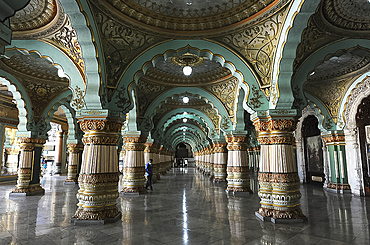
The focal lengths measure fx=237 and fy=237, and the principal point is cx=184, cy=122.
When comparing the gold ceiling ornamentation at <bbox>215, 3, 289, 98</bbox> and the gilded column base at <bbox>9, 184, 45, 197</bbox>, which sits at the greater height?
the gold ceiling ornamentation at <bbox>215, 3, 289, 98</bbox>

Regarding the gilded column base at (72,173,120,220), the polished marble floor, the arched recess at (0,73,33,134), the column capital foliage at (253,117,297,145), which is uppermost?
the arched recess at (0,73,33,134)

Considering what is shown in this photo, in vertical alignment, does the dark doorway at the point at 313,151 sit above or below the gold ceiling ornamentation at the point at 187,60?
below

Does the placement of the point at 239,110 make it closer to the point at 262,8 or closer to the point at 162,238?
the point at 262,8

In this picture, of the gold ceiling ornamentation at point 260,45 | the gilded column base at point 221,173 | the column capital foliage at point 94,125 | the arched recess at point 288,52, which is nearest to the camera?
the arched recess at point 288,52

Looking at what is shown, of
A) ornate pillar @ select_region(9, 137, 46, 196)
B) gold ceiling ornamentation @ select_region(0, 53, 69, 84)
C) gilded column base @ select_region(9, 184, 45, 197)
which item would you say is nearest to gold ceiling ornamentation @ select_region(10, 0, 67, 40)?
gold ceiling ornamentation @ select_region(0, 53, 69, 84)

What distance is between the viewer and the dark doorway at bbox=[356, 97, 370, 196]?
31.7 feet

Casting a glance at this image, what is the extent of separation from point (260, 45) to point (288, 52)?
800 millimetres

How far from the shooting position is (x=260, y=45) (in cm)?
615

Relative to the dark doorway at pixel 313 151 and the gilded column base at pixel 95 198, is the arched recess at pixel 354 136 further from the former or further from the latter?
the gilded column base at pixel 95 198

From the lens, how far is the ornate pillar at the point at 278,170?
5664 millimetres

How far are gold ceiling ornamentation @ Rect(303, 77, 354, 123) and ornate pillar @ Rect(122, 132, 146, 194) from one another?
752 cm

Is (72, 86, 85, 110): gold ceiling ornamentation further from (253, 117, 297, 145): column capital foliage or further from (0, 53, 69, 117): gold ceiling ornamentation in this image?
(253, 117, 297, 145): column capital foliage

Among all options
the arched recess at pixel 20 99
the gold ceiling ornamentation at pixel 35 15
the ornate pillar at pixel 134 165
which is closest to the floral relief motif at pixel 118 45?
the gold ceiling ornamentation at pixel 35 15

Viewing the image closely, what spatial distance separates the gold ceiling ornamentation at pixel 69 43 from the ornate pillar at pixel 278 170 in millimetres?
4604
